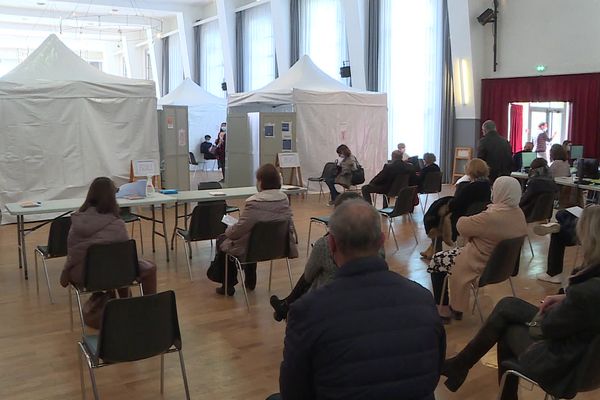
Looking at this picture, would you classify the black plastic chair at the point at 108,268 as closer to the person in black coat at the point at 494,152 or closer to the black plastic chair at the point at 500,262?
the black plastic chair at the point at 500,262

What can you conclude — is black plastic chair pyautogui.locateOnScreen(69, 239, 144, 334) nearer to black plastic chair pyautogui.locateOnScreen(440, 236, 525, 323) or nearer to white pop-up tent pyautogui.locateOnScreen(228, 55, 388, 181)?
black plastic chair pyautogui.locateOnScreen(440, 236, 525, 323)

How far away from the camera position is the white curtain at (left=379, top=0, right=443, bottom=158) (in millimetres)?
13180

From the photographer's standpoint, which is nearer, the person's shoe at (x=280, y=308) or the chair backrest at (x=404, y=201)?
the person's shoe at (x=280, y=308)

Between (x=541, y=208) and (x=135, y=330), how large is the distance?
4.74 meters

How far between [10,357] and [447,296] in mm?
2961

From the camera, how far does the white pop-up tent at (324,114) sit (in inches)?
434

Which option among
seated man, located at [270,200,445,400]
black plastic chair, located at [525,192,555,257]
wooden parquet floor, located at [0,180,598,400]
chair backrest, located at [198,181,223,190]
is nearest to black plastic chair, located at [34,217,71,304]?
wooden parquet floor, located at [0,180,598,400]

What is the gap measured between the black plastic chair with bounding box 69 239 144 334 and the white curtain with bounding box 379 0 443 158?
10.5 meters

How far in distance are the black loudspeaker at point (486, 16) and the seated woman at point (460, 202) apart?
25.2 ft

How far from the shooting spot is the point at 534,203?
20.2 feet

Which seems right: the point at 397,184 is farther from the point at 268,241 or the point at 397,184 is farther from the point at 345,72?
the point at 345,72

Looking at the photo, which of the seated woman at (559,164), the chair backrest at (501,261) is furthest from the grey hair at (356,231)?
the seated woman at (559,164)

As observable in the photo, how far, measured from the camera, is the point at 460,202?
530cm

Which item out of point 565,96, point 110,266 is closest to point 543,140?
point 565,96
